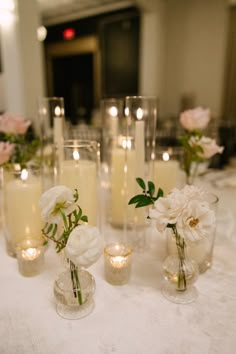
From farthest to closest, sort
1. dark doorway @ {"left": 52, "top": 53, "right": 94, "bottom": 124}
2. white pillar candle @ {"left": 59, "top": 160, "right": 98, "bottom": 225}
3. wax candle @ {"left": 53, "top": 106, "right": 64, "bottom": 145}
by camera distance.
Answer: dark doorway @ {"left": 52, "top": 53, "right": 94, "bottom": 124}, wax candle @ {"left": 53, "top": 106, "right": 64, "bottom": 145}, white pillar candle @ {"left": 59, "top": 160, "right": 98, "bottom": 225}

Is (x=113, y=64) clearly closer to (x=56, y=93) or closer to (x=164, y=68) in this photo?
(x=164, y=68)

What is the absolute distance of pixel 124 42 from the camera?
178 inches

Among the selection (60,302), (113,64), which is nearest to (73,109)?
(113,64)

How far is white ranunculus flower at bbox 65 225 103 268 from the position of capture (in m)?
0.49

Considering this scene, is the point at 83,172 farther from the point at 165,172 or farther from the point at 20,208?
the point at 165,172

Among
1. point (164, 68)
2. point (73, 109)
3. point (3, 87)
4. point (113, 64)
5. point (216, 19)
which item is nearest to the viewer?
point (3, 87)

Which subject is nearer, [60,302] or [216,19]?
[60,302]

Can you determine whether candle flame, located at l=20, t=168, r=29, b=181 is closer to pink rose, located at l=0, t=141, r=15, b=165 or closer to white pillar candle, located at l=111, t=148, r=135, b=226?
pink rose, located at l=0, t=141, r=15, b=165

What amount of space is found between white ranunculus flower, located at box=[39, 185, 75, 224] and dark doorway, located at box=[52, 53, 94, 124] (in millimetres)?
4829

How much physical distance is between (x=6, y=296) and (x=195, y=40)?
14.8 ft

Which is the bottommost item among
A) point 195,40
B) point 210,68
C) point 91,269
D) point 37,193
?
point 91,269

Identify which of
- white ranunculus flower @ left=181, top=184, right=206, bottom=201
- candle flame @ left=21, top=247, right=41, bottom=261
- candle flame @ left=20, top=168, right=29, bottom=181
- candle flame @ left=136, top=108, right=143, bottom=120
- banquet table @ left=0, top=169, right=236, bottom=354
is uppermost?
candle flame @ left=136, top=108, right=143, bottom=120

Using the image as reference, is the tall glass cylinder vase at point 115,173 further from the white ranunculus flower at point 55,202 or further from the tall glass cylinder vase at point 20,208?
the white ranunculus flower at point 55,202

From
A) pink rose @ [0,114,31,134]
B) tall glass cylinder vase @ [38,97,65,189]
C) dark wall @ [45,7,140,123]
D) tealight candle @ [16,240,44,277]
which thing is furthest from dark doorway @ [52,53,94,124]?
tealight candle @ [16,240,44,277]
